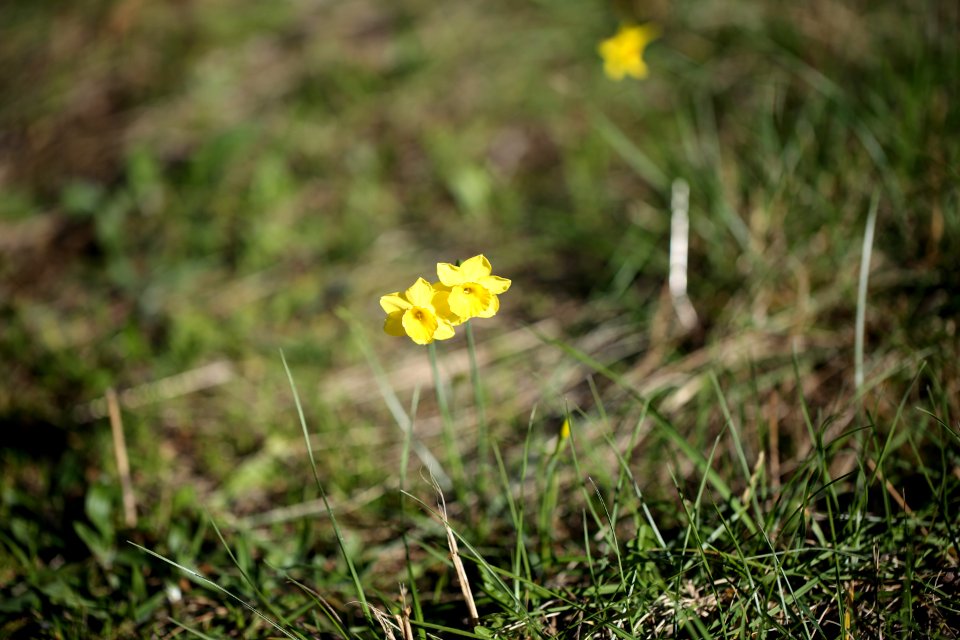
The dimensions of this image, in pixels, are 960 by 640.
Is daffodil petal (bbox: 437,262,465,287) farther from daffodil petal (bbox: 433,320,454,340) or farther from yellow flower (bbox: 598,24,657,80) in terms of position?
yellow flower (bbox: 598,24,657,80)

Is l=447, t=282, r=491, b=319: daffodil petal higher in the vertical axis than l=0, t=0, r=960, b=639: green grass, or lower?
higher

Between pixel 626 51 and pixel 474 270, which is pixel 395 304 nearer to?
pixel 474 270

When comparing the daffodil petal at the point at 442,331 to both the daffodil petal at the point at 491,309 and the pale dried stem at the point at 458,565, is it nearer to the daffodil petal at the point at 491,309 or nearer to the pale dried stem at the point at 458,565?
the daffodil petal at the point at 491,309

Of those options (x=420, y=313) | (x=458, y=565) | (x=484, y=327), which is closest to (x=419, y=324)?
(x=420, y=313)

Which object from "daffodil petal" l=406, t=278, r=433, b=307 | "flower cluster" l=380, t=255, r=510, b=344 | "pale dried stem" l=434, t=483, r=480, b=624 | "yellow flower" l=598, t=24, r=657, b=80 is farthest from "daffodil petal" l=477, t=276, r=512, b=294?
"yellow flower" l=598, t=24, r=657, b=80

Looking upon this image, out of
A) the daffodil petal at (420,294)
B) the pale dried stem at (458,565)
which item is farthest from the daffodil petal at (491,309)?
the pale dried stem at (458,565)
